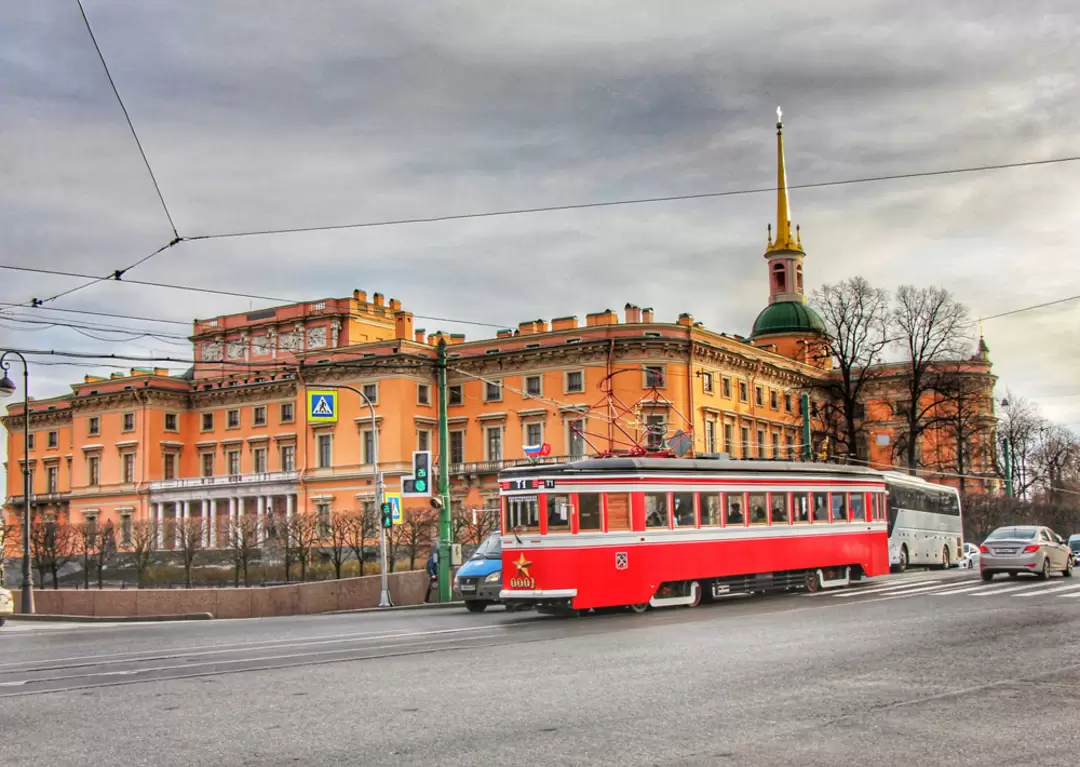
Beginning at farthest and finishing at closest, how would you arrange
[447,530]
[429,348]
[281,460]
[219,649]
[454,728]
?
[281,460]
[429,348]
[447,530]
[219,649]
[454,728]

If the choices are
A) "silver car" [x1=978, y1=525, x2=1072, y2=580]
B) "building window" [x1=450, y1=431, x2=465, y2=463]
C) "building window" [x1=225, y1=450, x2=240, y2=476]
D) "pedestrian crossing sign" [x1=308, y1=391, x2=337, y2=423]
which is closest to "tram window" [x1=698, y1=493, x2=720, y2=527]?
"silver car" [x1=978, y1=525, x2=1072, y2=580]

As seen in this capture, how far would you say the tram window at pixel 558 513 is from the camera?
77.9ft

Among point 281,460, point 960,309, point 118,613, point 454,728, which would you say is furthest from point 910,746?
point 281,460

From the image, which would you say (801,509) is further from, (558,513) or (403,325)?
(403,325)

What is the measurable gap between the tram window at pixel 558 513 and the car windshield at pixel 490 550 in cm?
476

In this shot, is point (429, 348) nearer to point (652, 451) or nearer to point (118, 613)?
point (118, 613)

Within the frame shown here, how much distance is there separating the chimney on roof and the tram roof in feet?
212

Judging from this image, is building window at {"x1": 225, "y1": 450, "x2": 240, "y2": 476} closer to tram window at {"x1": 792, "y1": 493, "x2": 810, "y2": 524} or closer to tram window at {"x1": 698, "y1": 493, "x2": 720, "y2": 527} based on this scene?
tram window at {"x1": 792, "y1": 493, "x2": 810, "y2": 524}

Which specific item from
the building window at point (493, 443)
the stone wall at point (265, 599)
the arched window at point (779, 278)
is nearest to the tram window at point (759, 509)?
the stone wall at point (265, 599)

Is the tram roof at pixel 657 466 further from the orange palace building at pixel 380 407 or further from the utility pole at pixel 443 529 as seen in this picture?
the orange palace building at pixel 380 407

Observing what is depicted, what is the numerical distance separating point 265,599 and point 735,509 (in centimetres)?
1317

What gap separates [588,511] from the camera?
23.9 metres

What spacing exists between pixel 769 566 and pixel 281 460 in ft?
230

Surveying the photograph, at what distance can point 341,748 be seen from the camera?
9.25m
